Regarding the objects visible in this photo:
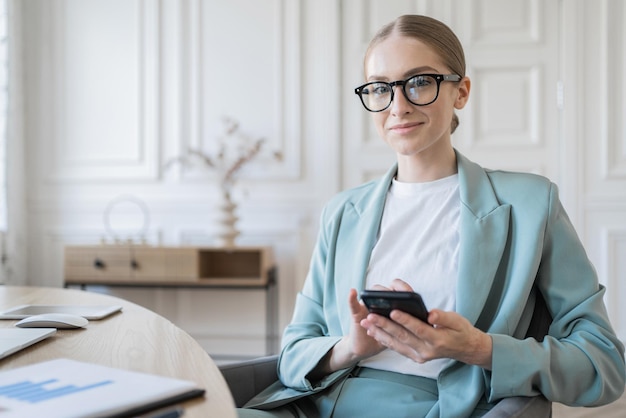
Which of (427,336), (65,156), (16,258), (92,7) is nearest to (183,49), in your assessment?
(92,7)

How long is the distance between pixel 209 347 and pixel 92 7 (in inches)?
84.5

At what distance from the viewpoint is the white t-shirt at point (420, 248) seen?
1.16m

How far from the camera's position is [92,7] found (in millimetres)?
3695

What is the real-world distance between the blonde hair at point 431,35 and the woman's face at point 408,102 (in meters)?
0.01

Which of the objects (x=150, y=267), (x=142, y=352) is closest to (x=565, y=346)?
(x=142, y=352)

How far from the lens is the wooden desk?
27.2 inches

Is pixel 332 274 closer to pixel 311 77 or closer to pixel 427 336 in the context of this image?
pixel 427 336

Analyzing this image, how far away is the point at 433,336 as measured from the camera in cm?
95

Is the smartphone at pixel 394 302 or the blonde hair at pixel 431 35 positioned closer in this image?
the smartphone at pixel 394 302

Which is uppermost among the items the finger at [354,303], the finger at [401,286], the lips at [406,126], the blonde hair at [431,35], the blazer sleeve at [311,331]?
the blonde hair at [431,35]

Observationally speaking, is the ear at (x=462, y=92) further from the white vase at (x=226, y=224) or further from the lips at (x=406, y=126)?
the white vase at (x=226, y=224)

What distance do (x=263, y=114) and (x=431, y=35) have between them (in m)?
2.38

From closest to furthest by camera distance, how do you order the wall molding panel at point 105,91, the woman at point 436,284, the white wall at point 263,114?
the woman at point 436,284 < the white wall at point 263,114 < the wall molding panel at point 105,91

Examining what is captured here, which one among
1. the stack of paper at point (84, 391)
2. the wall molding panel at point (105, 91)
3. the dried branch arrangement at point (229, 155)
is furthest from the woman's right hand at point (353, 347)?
the wall molding panel at point (105, 91)
